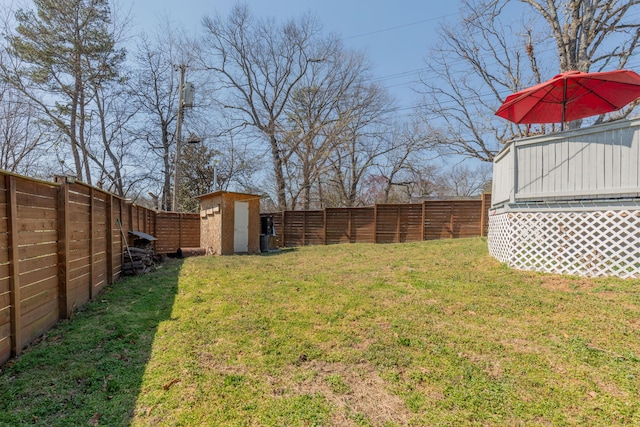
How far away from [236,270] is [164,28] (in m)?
15.7

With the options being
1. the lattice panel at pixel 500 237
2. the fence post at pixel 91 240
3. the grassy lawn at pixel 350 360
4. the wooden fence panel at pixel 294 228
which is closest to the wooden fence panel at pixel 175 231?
the wooden fence panel at pixel 294 228

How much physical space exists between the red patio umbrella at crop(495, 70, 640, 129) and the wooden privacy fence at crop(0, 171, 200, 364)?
7172 millimetres

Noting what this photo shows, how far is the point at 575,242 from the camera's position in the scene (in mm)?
4234

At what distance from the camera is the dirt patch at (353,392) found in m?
1.81

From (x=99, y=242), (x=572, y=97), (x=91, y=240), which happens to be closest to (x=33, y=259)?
(x=91, y=240)

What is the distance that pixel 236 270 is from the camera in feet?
21.1

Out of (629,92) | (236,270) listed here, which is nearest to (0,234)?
(236,270)

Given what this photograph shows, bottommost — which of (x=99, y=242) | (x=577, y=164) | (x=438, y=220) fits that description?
(x=99, y=242)

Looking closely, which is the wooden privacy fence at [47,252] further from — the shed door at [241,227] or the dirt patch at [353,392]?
the shed door at [241,227]

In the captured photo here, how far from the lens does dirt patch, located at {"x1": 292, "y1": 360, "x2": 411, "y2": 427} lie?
5.94 feet

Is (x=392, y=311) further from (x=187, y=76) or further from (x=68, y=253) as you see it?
(x=187, y=76)

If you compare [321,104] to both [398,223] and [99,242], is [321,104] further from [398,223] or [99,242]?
[99,242]

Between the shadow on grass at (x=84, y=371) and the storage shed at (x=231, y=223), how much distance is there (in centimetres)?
625

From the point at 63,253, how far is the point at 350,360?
354 cm
